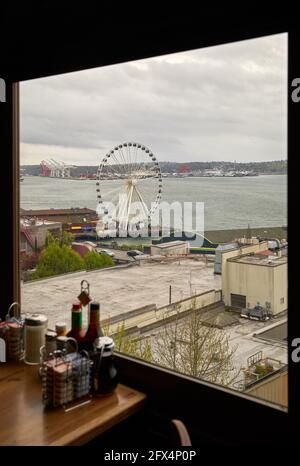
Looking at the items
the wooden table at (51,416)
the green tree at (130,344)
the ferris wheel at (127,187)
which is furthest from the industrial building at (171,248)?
the wooden table at (51,416)

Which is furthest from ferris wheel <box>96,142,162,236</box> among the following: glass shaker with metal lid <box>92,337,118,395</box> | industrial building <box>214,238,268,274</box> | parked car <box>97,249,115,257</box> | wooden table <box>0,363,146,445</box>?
wooden table <box>0,363,146,445</box>

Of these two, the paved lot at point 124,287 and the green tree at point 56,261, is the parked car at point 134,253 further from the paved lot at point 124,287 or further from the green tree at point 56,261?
the green tree at point 56,261

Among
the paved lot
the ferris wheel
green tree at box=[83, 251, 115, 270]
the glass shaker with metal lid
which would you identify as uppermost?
the ferris wheel

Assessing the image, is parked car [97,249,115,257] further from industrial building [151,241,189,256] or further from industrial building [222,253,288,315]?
industrial building [222,253,288,315]

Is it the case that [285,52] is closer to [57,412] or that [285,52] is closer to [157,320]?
[157,320]

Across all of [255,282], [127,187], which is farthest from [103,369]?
[127,187]
